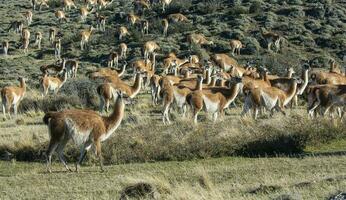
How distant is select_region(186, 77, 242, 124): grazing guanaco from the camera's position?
19750mm

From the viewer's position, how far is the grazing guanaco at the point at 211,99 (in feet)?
64.8

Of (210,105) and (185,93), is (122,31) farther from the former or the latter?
(210,105)

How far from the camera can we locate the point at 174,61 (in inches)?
1382

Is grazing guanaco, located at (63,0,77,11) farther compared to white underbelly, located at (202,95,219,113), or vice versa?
grazing guanaco, located at (63,0,77,11)

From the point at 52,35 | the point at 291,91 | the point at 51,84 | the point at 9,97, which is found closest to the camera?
the point at 291,91

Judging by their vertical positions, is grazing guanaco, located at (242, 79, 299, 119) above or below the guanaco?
above

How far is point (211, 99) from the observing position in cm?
1995

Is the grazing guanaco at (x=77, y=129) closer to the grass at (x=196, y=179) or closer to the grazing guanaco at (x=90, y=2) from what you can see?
the grass at (x=196, y=179)

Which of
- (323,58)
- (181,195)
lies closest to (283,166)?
(181,195)

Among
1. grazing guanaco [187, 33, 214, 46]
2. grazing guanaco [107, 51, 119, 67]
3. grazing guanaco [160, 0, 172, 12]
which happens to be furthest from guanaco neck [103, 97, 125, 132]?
grazing guanaco [160, 0, 172, 12]

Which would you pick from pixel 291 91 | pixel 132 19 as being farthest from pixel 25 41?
pixel 291 91

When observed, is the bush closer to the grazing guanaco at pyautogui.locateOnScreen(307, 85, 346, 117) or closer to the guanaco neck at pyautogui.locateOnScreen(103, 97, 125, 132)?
the grazing guanaco at pyautogui.locateOnScreen(307, 85, 346, 117)

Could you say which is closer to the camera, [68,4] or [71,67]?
[71,67]

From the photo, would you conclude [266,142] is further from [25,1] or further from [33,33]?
[25,1]
